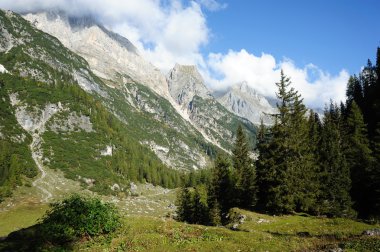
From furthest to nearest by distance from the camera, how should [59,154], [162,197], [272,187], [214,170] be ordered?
[162,197] → [59,154] → [214,170] → [272,187]

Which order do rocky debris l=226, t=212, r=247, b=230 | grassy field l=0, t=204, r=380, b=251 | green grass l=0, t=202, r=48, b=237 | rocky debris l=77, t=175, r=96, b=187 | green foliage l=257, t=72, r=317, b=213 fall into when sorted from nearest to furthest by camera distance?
grassy field l=0, t=204, r=380, b=251
rocky debris l=226, t=212, r=247, b=230
green foliage l=257, t=72, r=317, b=213
green grass l=0, t=202, r=48, b=237
rocky debris l=77, t=175, r=96, b=187

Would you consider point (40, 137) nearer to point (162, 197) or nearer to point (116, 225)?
point (162, 197)

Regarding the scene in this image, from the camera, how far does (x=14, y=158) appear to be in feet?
450

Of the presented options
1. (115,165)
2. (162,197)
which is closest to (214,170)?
(162,197)

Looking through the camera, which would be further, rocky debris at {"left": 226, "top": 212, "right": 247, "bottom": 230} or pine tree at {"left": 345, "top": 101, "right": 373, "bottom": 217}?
pine tree at {"left": 345, "top": 101, "right": 373, "bottom": 217}

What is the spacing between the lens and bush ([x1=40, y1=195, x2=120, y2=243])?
21172 mm

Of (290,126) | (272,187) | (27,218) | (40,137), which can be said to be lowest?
(27,218)

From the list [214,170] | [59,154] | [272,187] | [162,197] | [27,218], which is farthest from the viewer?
[162,197]

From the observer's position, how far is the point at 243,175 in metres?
75.0

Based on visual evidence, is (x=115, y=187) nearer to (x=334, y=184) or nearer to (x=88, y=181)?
(x=88, y=181)

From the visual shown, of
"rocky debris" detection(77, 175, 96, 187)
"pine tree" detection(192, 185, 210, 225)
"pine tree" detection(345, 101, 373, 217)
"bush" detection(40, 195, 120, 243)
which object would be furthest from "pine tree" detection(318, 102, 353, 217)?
"rocky debris" detection(77, 175, 96, 187)

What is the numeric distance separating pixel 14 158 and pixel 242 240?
135887 mm

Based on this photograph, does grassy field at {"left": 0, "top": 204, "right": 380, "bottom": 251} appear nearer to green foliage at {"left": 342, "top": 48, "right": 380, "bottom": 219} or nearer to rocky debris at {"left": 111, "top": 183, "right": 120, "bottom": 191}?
green foliage at {"left": 342, "top": 48, "right": 380, "bottom": 219}

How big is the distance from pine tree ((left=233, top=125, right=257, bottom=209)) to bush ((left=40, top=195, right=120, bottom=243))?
42.1m
